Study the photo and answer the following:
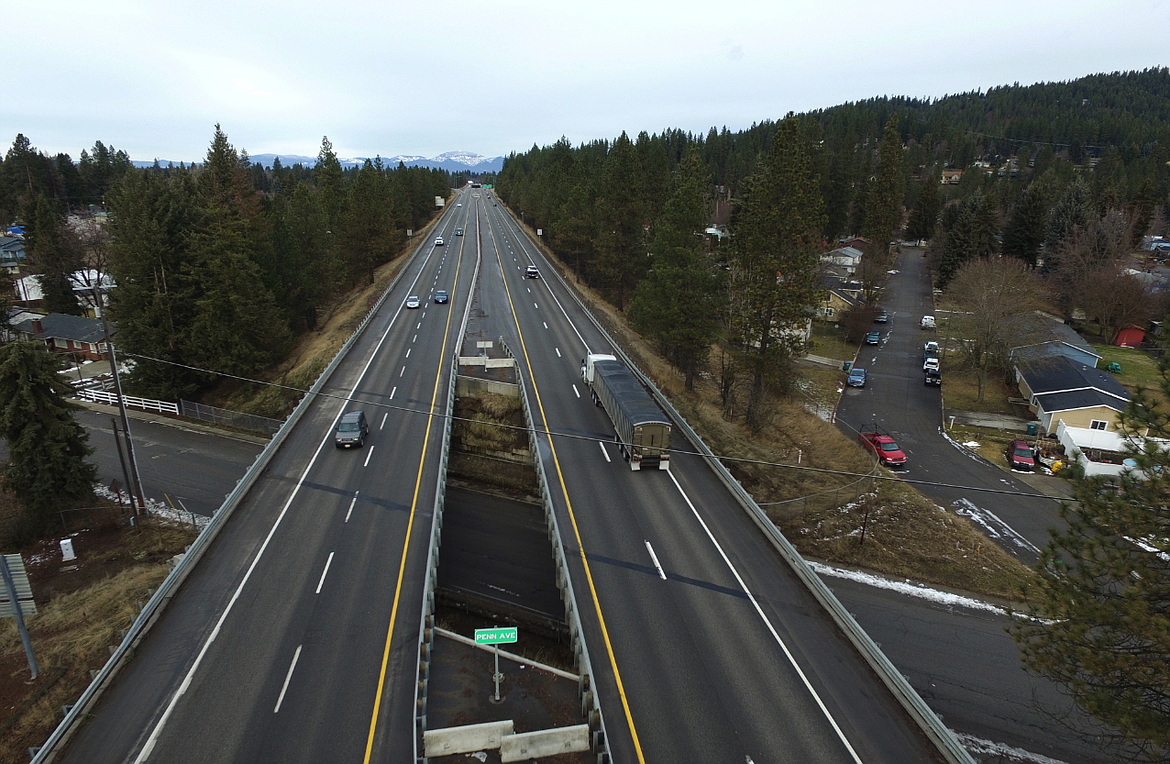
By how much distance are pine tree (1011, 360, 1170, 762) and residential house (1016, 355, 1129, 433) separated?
31.3m

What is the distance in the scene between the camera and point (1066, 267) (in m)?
66.2

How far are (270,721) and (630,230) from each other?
45215 mm

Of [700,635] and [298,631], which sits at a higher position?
[298,631]

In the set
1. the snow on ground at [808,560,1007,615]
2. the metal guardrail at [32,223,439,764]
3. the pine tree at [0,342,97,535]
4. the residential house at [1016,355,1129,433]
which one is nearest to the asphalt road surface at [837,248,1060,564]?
the snow on ground at [808,560,1007,615]

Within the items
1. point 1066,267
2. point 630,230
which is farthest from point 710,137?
point 630,230

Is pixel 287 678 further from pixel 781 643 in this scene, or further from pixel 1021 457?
pixel 1021 457

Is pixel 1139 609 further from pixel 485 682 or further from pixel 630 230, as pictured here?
pixel 630 230

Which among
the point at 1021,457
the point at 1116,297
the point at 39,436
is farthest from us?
the point at 1116,297

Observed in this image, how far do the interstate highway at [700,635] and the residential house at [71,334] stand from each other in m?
54.7

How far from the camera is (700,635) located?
1617cm

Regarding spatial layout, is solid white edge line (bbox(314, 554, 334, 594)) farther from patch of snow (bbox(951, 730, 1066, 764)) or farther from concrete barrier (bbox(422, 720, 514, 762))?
patch of snow (bbox(951, 730, 1066, 764))

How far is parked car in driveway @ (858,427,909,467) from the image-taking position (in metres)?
35.0

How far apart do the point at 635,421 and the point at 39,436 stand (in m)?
26.1

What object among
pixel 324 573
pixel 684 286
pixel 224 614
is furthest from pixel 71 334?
pixel 684 286
